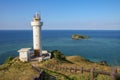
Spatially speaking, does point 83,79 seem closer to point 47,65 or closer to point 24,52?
point 47,65

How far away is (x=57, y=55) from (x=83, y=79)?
2021cm

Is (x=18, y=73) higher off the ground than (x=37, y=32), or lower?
lower

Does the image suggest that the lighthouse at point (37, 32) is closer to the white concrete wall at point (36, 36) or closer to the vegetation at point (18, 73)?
the white concrete wall at point (36, 36)

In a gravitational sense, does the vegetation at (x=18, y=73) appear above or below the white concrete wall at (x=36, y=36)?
below

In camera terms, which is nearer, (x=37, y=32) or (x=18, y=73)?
(x=18, y=73)

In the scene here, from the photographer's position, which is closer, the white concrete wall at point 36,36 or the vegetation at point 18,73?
the vegetation at point 18,73

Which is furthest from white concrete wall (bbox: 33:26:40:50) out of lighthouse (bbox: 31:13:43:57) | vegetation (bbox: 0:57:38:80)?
vegetation (bbox: 0:57:38:80)

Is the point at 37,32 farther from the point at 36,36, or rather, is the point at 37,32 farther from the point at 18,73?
the point at 18,73

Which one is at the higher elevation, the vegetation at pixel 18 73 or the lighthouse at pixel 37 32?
the lighthouse at pixel 37 32

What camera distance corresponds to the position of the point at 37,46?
35469 millimetres

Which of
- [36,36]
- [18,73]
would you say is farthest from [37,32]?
[18,73]

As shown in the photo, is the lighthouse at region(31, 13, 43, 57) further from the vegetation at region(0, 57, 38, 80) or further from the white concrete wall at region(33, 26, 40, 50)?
the vegetation at region(0, 57, 38, 80)

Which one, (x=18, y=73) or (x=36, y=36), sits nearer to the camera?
(x=18, y=73)

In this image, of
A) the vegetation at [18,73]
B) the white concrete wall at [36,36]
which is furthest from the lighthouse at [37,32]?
the vegetation at [18,73]
